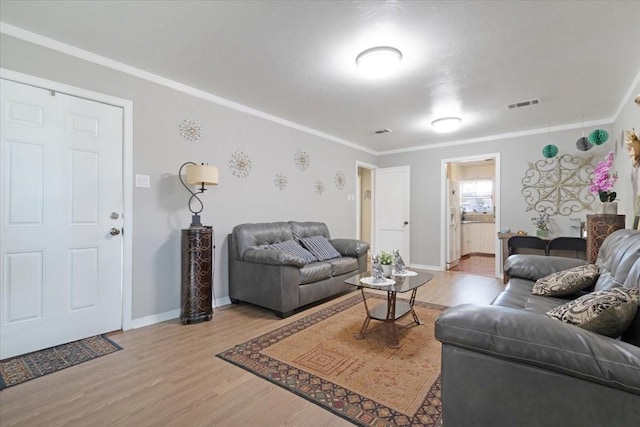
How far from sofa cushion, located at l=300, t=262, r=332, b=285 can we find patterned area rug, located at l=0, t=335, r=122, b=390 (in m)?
1.74

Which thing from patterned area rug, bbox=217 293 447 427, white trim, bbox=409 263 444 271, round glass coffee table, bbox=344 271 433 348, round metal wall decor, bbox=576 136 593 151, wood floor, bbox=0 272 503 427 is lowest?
wood floor, bbox=0 272 503 427

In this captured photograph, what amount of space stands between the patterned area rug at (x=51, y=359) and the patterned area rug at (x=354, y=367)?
3.39 ft

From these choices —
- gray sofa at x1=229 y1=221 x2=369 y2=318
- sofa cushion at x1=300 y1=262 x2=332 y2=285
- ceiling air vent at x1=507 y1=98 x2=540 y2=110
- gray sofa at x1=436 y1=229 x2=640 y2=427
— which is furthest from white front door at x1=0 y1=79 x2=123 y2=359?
ceiling air vent at x1=507 y1=98 x2=540 y2=110

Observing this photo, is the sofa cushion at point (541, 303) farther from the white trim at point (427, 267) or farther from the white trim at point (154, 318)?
the white trim at point (427, 267)

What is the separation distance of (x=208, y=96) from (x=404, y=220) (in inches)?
173

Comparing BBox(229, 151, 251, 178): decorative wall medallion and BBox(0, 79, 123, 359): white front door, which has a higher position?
BBox(229, 151, 251, 178): decorative wall medallion

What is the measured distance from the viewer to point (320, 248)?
13.5 ft

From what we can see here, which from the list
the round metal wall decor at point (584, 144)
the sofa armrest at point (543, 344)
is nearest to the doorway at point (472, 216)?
the round metal wall decor at point (584, 144)

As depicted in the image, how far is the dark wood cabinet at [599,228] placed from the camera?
2.89m

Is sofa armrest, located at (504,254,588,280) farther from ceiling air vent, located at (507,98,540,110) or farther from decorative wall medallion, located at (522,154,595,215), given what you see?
decorative wall medallion, located at (522,154,595,215)

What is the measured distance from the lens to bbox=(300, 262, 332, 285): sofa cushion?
10.8 feet

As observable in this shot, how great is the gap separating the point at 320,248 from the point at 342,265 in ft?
1.37

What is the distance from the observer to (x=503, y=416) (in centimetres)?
113

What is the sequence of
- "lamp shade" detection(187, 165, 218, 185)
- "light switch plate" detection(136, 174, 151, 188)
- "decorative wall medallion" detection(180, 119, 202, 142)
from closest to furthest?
"light switch plate" detection(136, 174, 151, 188) < "lamp shade" detection(187, 165, 218, 185) < "decorative wall medallion" detection(180, 119, 202, 142)
